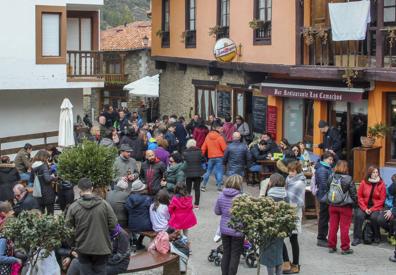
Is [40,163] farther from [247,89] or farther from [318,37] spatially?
[247,89]

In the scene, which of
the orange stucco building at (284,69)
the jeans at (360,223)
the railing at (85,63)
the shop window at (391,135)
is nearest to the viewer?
the jeans at (360,223)

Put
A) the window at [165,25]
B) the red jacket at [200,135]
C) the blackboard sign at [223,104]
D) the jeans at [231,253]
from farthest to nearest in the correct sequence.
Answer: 1. the window at [165,25]
2. the blackboard sign at [223,104]
3. the red jacket at [200,135]
4. the jeans at [231,253]

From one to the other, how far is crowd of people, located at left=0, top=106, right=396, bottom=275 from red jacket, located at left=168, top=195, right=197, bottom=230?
0.02 m

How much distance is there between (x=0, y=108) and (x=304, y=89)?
32.3ft

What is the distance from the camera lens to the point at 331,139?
774 inches

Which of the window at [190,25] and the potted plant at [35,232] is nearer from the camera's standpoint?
the potted plant at [35,232]

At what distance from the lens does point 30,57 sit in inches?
946

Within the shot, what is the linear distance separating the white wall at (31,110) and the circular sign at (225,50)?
533 centimetres

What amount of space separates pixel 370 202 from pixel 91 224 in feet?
20.8

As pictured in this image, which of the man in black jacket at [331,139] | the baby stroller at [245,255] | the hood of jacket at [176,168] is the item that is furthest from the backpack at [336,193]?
the man in black jacket at [331,139]

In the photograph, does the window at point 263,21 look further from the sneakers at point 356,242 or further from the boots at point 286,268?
the boots at point 286,268

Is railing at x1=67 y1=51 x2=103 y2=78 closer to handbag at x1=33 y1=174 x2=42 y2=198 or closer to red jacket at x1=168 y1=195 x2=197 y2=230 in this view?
handbag at x1=33 y1=174 x2=42 y2=198

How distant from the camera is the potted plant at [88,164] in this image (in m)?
15.5

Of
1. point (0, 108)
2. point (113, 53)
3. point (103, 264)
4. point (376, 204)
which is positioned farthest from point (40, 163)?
point (113, 53)
